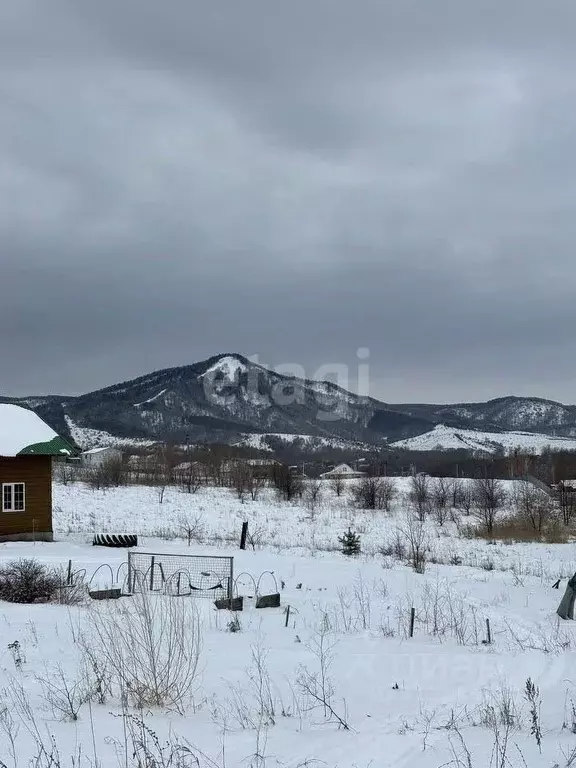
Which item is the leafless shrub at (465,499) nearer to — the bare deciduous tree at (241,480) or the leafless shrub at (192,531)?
the bare deciduous tree at (241,480)

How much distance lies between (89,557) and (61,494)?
91.6 ft

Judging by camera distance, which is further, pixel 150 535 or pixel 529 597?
pixel 150 535

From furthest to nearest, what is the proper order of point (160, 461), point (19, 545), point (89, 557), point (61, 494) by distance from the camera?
1. point (160, 461)
2. point (61, 494)
3. point (19, 545)
4. point (89, 557)

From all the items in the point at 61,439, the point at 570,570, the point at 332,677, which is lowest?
the point at 570,570

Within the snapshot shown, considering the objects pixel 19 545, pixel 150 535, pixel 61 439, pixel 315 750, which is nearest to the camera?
pixel 315 750

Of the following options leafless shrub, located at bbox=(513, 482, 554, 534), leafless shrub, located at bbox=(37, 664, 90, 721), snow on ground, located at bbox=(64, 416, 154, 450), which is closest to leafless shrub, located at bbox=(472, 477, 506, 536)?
leafless shrub, located at bbox=(513, 482, 554, 534)

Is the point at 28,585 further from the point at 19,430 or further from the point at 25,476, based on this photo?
the point at 19,430

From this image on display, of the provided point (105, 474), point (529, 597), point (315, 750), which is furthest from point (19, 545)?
point (105, 474)

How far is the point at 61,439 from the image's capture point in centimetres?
2458

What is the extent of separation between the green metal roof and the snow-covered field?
6.38 m

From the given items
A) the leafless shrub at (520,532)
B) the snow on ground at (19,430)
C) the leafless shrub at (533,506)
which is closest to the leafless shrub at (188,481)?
the leafless shrub at (533,506)

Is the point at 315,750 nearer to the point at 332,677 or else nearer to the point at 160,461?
the point at 332,677

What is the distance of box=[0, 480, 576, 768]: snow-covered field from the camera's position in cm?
522

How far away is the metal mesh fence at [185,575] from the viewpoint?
12133mm
